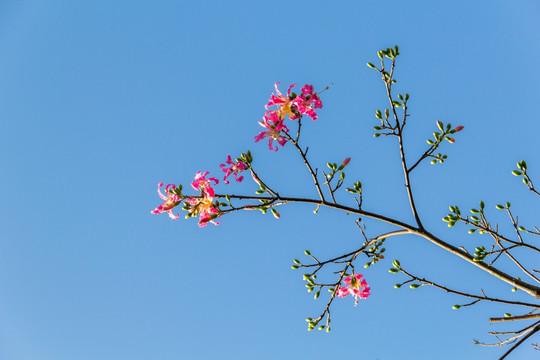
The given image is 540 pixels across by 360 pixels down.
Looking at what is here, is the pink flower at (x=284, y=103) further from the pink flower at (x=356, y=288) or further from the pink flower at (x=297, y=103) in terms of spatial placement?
the pink flower at (x=356, y=288)

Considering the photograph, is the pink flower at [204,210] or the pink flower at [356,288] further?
the pink flower at [356,288]

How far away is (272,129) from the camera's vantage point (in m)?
3.99

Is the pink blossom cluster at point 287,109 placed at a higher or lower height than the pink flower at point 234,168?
higher

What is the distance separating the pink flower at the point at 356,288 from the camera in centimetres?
451

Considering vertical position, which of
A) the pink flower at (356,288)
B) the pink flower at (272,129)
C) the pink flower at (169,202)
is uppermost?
the pink flower at (272,129)

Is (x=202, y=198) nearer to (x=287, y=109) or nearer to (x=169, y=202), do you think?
(x=169, y=202)

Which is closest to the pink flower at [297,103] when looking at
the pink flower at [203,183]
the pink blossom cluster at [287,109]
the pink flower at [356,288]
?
the pink blossom cluster at [287,109]

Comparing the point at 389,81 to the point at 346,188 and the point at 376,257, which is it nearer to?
the point at 346,188

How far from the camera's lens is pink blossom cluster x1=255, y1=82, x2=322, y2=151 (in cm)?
400

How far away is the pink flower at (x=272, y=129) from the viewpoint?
156 inches

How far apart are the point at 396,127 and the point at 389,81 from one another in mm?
414

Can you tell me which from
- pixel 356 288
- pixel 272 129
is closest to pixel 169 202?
pixel 272 129

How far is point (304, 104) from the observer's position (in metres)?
4.08

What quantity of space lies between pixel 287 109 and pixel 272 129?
0.27m
